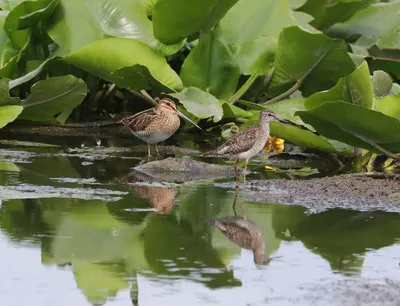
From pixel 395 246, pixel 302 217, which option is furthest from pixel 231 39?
pixel 395 246

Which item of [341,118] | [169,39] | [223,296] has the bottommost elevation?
[223,296]

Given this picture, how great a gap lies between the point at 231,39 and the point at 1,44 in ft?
7.81

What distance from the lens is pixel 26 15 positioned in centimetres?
959

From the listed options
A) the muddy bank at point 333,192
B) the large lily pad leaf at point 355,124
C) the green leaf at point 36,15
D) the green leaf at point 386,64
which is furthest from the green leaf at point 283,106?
the green leaf at point 36,15

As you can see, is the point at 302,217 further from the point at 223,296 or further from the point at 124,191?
the point at 223,296

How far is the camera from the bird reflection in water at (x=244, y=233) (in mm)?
5246

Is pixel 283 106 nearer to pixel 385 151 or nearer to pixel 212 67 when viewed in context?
pixel 212 67

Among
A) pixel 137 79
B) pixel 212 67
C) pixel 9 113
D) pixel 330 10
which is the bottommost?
pixel 9 113

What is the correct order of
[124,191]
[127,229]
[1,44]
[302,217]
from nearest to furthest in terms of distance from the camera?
[127,229] < [302,217] < [124,191] < [1,44]

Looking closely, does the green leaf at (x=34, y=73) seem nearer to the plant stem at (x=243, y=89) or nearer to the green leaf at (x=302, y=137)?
the plant stem at (x=243, y=89)

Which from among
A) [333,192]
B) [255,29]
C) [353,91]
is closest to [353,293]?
[333,192]

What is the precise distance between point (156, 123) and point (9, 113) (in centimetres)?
139

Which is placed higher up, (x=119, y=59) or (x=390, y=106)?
(x=119, y=59)

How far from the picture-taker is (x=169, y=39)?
965 cm
